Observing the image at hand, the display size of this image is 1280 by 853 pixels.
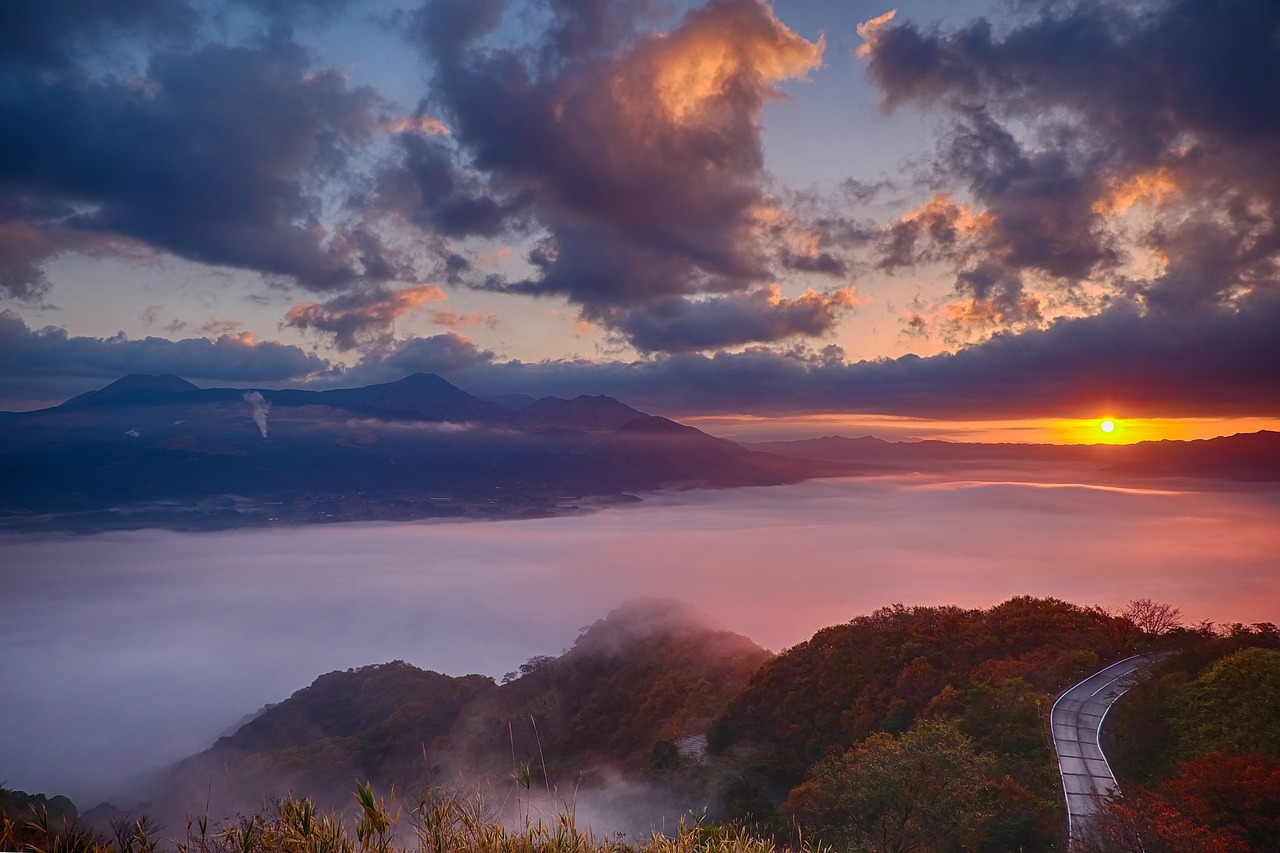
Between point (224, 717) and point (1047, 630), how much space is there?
216395 mm

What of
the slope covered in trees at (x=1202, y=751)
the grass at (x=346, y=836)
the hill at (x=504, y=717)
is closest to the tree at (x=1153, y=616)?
the slope covered in trees at (x=1202, y=751)

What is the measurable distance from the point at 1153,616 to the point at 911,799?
32.4m

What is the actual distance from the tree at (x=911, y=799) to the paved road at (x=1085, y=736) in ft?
8.88

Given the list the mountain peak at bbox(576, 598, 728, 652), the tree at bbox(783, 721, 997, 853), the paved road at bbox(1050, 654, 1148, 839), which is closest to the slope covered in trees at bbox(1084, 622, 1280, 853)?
the paved road at bbox(1050, 654, 1148, 839)

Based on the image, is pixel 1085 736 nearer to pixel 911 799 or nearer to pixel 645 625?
pixel 911 799

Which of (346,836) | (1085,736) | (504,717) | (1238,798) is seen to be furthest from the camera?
(504,717)

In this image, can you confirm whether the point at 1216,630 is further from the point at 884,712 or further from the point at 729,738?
the point at 729,738

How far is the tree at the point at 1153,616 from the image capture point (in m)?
41.9

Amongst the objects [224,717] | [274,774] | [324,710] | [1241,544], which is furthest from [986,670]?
[224,717]

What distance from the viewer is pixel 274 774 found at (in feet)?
247

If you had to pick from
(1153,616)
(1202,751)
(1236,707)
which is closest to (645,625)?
(1153,616)

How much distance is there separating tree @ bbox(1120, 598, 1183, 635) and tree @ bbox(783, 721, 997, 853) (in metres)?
25.9

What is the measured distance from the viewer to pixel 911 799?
22.8m

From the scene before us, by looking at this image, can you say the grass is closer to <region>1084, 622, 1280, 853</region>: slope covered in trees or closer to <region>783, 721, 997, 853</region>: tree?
<region>783, 721, 997, 853</region>: tree
